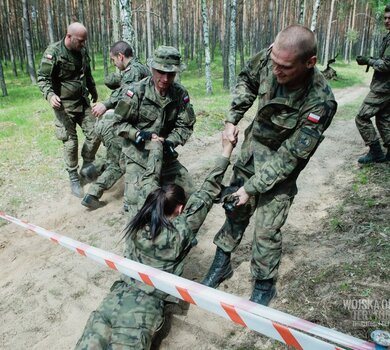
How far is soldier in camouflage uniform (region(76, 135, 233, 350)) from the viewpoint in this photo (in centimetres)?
241

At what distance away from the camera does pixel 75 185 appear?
19.0 ft

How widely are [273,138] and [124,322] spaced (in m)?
1.75

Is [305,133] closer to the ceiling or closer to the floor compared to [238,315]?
closer to the ceiling

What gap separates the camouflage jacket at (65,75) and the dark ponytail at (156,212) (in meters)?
3.44

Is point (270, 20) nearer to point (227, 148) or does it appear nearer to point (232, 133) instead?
point (232, 133)

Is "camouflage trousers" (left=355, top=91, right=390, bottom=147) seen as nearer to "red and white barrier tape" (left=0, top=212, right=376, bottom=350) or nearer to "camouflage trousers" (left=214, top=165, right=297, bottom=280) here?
"camouflage trousers" (left=214, top=165, right=297, bottom=280)

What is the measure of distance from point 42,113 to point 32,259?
7.56 m

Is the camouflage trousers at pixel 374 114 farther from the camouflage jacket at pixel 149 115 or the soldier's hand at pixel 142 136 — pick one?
the soldier's hand at pixel 142 136

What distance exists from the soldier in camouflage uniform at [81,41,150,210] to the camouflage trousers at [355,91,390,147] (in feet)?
11.1

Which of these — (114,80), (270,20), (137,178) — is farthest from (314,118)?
(270,20)

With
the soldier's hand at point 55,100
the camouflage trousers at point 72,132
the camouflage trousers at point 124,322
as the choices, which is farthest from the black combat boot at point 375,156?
the soldier's hand at point 55,100

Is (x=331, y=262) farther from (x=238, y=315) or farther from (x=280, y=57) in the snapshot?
(x=280, y=57)

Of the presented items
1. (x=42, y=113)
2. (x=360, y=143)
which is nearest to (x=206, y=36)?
(x=42, y=113)

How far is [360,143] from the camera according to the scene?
291 inches
